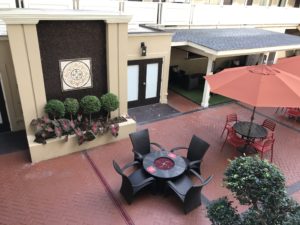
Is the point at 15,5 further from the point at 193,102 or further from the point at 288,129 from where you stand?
the point at 288,129

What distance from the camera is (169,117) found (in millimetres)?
11391

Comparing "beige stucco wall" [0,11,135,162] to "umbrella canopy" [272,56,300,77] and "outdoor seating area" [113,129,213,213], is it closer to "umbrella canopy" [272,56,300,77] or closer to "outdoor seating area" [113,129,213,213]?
"outdoor seating area" [113,129,213,213]

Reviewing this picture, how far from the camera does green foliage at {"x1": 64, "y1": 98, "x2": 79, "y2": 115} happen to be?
26.7 feet

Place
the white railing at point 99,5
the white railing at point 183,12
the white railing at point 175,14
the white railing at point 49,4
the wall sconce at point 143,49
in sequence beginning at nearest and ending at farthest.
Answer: the white railing at point 49,4, the white railing at point 183,12, the white railing at point 99,5, the wall sconce at point 143,49, the white railing at point 175,14

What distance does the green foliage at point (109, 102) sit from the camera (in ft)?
28.5

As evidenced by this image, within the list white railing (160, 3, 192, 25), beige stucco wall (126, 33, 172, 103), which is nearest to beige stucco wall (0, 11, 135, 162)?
beige stucco wall (126, 33, 172, 103)

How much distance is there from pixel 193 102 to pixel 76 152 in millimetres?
6776

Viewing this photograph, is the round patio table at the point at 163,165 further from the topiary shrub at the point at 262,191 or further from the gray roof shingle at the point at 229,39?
the gray roof shingle at the point at 229,39

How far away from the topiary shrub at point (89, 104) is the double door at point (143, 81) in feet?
10.3

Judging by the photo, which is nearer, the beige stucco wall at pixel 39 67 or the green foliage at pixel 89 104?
the beige stucco wall at pixel 39 67

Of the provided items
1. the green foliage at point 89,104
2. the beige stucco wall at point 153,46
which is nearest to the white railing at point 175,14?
the beige stucco wall at point 153,46

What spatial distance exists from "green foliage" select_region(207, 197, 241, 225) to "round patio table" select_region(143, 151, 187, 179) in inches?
85.7

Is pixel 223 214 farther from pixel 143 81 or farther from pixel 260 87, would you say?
pixel 143 81

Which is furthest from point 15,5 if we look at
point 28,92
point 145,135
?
point 145,135
